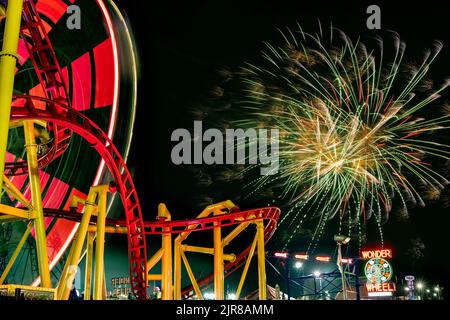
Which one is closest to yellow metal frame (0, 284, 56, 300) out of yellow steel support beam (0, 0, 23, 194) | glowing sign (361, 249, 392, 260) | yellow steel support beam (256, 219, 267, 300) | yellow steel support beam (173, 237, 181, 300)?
yellow steel support beam (0, 0, 23, 194)

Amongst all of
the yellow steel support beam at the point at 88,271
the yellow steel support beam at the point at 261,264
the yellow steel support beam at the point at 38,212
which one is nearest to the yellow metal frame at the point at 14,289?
the yellow steel support beam at the point at 38,212

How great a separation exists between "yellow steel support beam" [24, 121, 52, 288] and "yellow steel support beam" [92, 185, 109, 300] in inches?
69.1

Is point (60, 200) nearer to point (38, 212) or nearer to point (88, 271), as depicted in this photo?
point (88, 271)

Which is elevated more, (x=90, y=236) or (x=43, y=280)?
(x=90, y=236)

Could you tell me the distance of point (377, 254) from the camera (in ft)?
117

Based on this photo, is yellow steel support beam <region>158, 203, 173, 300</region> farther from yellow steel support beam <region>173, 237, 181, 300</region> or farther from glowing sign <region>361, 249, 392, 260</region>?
glowing sign <region>361, 249, 392, 260</region>

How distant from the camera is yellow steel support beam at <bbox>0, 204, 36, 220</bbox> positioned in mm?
10695

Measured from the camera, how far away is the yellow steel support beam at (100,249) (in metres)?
13.4

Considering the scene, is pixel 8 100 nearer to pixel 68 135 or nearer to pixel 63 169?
pixel 68 135

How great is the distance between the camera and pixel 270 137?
21125mm

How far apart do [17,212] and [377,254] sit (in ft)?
99.2

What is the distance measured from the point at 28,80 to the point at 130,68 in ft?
13.0
